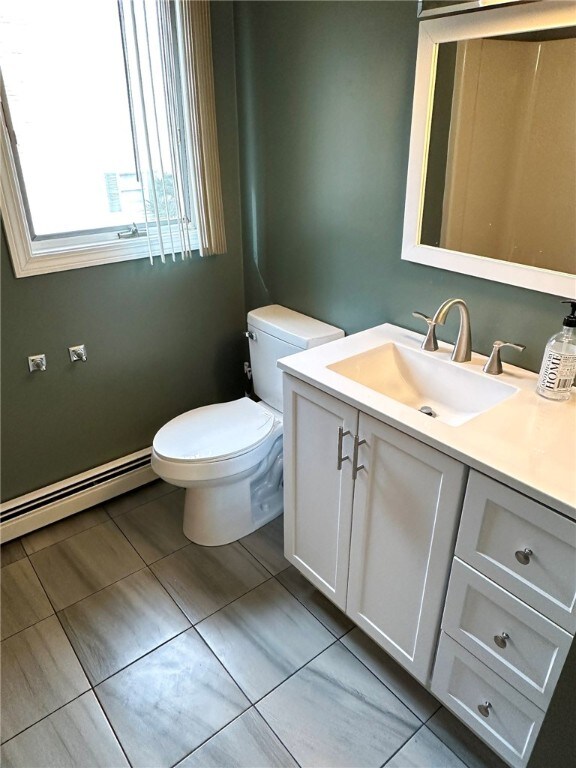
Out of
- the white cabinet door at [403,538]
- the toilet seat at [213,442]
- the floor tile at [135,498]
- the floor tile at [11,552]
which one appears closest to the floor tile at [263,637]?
the white cabinet door at [403,538]

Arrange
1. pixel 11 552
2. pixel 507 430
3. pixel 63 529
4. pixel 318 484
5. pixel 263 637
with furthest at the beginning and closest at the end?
1. pixel 63 529
2. pixel 11 552
3. pixel 263 637
4. pixel 318 484
5. pixel 507 430

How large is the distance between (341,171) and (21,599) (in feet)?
6.19

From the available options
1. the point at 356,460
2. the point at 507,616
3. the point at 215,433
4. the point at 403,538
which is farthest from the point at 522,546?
the point at 215,433

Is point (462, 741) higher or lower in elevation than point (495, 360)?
lower

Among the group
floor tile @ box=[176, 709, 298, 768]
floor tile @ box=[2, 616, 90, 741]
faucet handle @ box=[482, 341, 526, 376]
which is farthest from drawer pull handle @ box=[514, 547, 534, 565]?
floor tile @ box=[2, 616, 90, 741]

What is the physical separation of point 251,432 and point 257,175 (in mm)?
1078

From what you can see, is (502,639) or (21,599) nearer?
(502,639)

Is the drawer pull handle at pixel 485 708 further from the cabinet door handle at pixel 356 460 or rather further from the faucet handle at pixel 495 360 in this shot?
the faucet handle at pixel 495 360

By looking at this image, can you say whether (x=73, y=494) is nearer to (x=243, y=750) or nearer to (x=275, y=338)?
(x=275, y=338)

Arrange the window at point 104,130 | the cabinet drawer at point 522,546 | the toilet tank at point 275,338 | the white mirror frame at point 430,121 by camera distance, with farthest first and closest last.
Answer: the toilet tank at point 275,338 < the window at point 104,130 < the white mirror frame at point 430,121 < the cabinet drawer at point 522,546

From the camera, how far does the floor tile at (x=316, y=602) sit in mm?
1725

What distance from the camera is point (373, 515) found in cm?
139

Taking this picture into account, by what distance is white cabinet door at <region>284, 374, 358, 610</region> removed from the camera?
143cm

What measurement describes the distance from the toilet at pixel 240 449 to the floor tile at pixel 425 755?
93 centimetres
